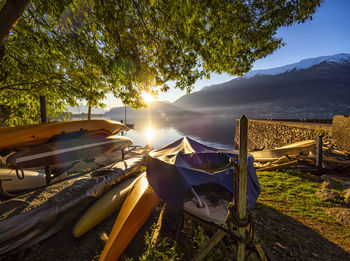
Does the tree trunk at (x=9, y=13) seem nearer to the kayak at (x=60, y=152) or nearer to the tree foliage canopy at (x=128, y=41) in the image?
the tree foliage canopy at (x=128, y=41)

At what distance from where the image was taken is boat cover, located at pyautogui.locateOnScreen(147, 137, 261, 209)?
3.07m

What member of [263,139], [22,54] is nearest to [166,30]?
[22,54]

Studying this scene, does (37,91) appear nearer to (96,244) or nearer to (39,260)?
(39,260)

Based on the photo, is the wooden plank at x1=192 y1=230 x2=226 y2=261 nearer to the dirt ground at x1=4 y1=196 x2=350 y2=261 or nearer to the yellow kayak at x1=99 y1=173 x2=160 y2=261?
the dirt ground at x1=4 y1=196 x2=350 y2=261

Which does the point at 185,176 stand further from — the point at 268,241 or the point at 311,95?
the point at 311,95

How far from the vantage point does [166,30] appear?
176 inches

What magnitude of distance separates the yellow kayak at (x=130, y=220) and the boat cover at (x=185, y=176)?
0.89 m

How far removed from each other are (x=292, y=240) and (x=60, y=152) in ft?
23.1

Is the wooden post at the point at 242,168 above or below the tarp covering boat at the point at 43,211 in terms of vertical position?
above

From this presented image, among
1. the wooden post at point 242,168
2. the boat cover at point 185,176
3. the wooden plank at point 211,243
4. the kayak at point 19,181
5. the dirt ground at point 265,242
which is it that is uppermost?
the wooden post at point 242,168

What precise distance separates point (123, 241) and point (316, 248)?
4.15m

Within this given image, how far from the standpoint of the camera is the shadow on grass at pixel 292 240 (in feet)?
9.17

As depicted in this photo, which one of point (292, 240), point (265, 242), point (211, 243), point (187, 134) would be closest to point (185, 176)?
point (211, 243)

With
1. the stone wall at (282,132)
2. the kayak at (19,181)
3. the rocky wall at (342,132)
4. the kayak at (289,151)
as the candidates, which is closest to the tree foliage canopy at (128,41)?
the kayak at (19,181)
